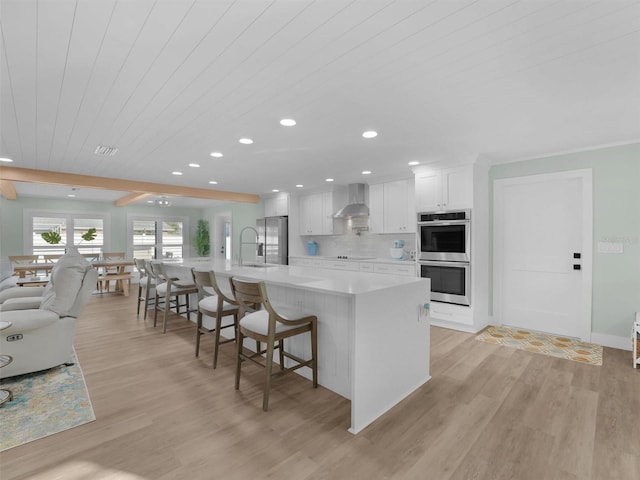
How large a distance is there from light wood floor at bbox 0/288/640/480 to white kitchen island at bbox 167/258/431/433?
0.13m

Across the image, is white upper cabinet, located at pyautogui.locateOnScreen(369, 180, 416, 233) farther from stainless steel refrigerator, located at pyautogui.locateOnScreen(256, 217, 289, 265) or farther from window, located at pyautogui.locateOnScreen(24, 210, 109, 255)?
window, located at pyautogui.locateOnScreen(24, 210, 109, 255)

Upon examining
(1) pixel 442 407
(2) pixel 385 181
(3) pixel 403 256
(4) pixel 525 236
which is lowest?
(1) pixel 442 407

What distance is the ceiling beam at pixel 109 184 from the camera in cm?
480

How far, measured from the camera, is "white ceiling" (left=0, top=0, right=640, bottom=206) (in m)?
1.58

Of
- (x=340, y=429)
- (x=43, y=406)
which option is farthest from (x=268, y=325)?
(x=43, y=406)

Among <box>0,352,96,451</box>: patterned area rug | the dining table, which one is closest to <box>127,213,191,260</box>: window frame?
the dining table

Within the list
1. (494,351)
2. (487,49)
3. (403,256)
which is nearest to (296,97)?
(487,49)

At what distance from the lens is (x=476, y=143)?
3592 mm

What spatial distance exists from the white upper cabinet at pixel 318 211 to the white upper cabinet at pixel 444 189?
6.69 feet

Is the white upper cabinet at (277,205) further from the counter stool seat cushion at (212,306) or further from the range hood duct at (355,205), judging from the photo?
the counter stool seat cushion at (212,306)

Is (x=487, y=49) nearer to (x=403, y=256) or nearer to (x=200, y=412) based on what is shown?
(x=200, y=412)

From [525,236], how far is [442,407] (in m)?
3.00

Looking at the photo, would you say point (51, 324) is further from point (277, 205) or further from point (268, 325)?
point (277, 205)

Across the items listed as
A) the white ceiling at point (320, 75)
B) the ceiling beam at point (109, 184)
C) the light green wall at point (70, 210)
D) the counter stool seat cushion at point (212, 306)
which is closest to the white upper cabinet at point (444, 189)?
the white ceiling at point (320, 75)
